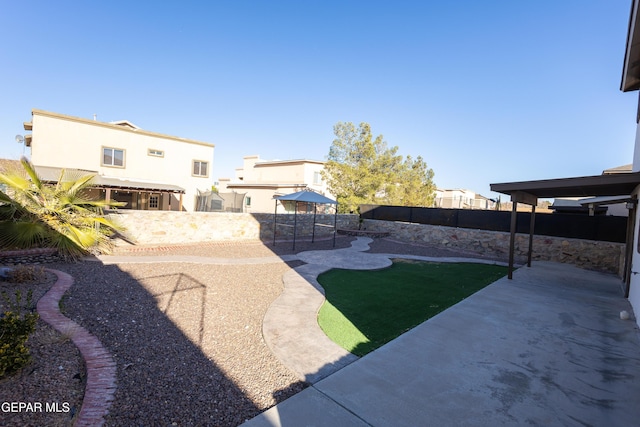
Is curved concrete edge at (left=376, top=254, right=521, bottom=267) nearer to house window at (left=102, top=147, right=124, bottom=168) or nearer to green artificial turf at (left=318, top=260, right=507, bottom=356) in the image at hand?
green artificial turf at (left=318, top=260, right=507, bottom=356)

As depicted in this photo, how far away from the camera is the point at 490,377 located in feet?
11.0

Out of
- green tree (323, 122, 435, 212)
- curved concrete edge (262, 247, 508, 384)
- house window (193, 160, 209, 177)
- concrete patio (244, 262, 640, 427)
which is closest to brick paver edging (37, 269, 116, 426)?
concrete patio (244, 262, 640, 427)

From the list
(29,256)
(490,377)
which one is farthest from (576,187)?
(29,256)

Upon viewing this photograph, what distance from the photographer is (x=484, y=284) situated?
7.89m

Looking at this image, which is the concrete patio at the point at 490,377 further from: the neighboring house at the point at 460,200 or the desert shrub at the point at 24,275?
the neighboring house at the point at 460,200

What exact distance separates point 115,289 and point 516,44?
1741cm

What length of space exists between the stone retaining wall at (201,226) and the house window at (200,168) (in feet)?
30.8

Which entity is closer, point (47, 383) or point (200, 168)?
point (47, 383)

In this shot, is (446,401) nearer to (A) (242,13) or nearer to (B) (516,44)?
(B) (516,44)

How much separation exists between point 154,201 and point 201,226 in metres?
10.2

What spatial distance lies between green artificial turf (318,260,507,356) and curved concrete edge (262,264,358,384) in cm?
19

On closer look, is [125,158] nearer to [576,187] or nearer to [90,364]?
[90,364]

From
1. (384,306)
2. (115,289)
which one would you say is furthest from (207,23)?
(384,306)

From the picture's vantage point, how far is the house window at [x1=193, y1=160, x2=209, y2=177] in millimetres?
20844
